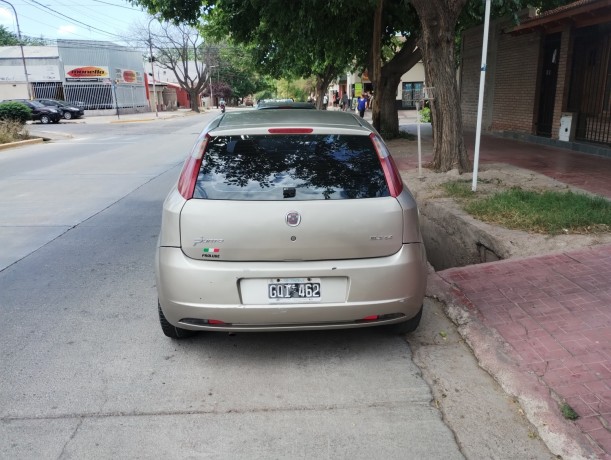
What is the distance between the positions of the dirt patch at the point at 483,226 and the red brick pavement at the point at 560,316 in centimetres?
23

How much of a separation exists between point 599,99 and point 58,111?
115 ft

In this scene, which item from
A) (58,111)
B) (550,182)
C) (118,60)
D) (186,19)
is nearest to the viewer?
(550,182)

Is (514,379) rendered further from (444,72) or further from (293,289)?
(444,72)

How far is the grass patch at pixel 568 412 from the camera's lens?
281cm

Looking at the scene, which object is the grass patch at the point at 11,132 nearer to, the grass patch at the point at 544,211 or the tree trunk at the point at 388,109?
the tree trunk at the point at 388,109

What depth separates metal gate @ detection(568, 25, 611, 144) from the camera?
39.0 feet

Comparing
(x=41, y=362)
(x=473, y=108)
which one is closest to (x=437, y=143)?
(x=41, y=362)

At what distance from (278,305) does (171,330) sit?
1016 millimetres

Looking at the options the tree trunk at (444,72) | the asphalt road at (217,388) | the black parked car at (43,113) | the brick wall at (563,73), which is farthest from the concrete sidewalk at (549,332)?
the black parked car at (43,113)

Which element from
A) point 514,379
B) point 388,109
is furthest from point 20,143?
point 514,379

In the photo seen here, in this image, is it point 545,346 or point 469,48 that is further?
point 469,48

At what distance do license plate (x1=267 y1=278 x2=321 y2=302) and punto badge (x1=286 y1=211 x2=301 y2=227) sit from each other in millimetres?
356

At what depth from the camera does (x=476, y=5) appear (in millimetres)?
13680

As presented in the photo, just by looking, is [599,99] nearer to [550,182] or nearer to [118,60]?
[550,182]
